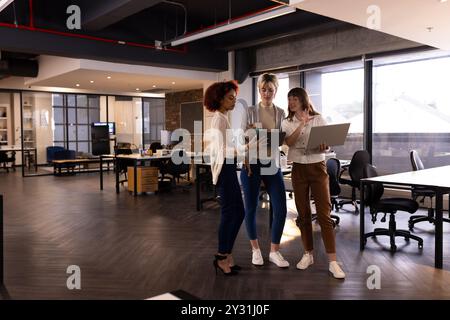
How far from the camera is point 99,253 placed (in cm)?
441

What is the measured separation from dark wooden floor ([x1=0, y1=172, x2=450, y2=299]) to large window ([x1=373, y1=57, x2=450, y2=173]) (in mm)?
1987

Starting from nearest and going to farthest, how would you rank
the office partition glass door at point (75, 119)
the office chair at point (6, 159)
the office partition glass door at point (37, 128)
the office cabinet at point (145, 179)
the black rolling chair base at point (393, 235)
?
the black rolling chair base at point (393, 235), the office cabinet at point (145, 179), the office chair at point (6, 159), the office partition glass door at point (37, 128), the office partition glass door at point (75, 119)

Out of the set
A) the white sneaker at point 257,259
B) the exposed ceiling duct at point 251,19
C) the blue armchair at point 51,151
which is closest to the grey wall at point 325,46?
the exposed ceiling duct at point 251,19

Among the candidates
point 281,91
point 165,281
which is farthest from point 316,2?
point 281,91

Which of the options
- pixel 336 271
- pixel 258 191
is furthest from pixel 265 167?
pixel 336 271

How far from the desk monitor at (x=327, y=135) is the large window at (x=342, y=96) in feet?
15.8

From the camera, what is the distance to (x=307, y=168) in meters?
3.61

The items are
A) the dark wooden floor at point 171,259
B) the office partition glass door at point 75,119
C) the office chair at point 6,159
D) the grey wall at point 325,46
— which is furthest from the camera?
the office partition glass door at point 75,119

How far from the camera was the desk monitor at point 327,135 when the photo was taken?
338cm

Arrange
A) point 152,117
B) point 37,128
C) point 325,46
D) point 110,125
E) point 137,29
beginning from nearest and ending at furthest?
point 325,46
point 137,29
point 37,128
point 110,125
point 152,117

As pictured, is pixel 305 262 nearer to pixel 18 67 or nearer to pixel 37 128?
pixel 18 67

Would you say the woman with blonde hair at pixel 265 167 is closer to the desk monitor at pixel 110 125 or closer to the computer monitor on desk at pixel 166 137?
the computer monitor on desk at pixel 166 137

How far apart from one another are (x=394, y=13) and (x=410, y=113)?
3.53m
